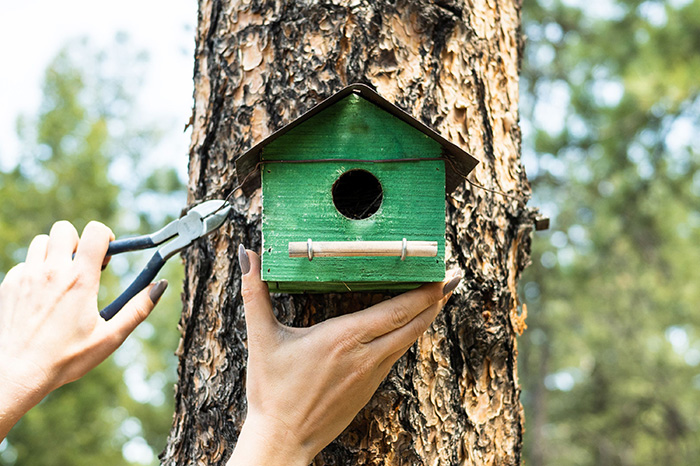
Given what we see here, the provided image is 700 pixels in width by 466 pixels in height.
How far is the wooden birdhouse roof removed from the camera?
1295 mm

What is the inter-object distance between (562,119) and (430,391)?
8175 millimetres

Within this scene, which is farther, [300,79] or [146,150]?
[146,150]

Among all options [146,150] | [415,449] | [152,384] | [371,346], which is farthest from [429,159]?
[146,150]

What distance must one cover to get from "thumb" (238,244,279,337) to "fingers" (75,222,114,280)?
473 mm

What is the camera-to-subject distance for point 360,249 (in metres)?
1.21

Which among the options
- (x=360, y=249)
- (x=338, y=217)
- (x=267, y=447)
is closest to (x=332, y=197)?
(x=338, y=217)

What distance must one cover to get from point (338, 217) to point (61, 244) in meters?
0.76

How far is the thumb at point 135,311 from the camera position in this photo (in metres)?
1.53

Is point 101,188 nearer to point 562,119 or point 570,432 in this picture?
point 562,119

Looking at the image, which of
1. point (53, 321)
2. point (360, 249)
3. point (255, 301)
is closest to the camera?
point (360, 249)

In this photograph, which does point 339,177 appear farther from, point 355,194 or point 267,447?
point 267,447

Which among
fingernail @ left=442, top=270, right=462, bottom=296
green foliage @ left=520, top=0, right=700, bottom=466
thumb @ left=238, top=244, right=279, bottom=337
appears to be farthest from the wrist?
green foliage @ left=520, top=0, right=700, bottom=466

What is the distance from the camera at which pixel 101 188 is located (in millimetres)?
10438

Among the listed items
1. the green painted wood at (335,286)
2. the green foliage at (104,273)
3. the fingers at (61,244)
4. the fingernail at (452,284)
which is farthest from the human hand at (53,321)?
the green foliage at (104,273)
